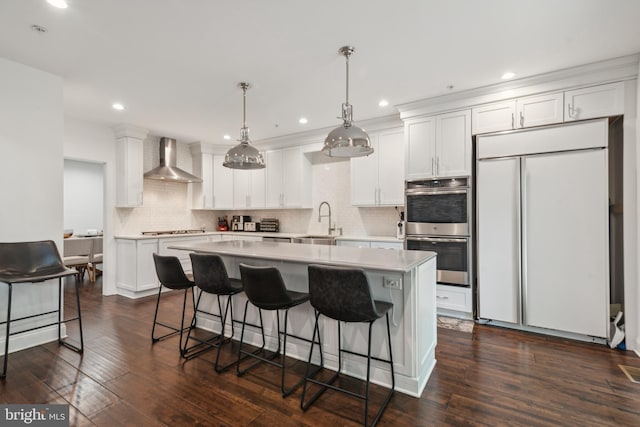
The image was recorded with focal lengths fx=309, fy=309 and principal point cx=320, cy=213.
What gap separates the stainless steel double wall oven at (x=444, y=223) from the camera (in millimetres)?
3689

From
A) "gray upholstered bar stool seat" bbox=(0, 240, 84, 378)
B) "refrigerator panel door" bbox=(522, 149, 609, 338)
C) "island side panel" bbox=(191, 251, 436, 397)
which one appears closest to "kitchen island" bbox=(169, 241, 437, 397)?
"island side panel" bbox=(191, 251, 436, 397)

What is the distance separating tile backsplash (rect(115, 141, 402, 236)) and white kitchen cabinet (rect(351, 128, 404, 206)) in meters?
0.40

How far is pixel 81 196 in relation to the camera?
308 inches

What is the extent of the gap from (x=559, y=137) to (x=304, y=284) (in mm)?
3006

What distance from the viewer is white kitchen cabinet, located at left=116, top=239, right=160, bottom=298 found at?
487 centimetres

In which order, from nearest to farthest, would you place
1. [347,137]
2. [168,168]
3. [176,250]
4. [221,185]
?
1. [347,137]
2. [176,250]
3. [168,168]
4. [221,185]

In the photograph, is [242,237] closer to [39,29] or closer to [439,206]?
[439,206]

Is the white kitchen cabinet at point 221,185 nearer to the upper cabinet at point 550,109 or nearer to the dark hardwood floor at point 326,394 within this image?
the dark hardwood floor at point 326,394

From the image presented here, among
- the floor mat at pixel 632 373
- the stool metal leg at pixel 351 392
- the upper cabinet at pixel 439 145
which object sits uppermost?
the upper cabinet at pixel 439 145

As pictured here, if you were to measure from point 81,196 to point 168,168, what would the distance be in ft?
13.1

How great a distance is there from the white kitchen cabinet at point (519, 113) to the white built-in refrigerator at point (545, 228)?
101mm

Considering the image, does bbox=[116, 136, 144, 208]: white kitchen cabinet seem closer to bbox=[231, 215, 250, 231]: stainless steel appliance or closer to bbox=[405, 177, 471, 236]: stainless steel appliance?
bbox=[231, 215, 250, 231]: stainless steel appliance

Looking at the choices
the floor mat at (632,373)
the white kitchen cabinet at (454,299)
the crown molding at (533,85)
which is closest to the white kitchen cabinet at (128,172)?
the crown molding at (533,85)

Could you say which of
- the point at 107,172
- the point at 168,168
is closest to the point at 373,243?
the point at 168,168
